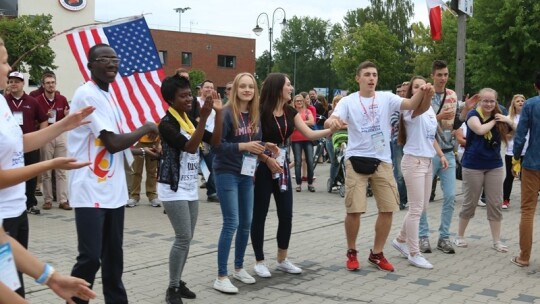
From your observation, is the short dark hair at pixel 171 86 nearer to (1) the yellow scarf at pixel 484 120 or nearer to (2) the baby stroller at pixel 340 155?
(1) the yellow scarf at pixel 484 120

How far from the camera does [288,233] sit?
6.32m

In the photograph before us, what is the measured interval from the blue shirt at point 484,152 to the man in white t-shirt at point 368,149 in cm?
146

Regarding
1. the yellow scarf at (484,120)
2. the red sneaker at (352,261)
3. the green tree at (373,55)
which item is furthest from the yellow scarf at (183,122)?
the green tree at (373,55)

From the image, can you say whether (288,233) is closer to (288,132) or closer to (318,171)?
(288,132)

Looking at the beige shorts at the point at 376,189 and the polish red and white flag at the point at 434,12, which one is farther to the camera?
the polish red and white flag at the point at 434,12

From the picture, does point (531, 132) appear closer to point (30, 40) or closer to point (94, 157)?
point (94, 157)

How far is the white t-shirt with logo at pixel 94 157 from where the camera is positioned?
4.23 m

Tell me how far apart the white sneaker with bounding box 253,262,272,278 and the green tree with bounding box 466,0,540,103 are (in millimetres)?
30973

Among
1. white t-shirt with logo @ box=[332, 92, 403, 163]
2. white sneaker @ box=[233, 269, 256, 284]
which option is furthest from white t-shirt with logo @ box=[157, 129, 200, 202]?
white t-shirt with logo @ box=[332, 92, 403, 163]

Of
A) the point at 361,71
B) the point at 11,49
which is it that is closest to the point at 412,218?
the point at 361,71

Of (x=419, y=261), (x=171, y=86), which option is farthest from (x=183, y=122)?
(x=419, y=261)

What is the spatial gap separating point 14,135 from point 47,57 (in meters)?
36.9

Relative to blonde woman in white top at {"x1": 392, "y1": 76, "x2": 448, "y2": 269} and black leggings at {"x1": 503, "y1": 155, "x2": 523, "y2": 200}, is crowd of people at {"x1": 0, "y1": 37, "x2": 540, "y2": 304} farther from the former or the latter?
black leggings at {"x1": 503, "y1": 155, "x2": 523, "y2": 200}

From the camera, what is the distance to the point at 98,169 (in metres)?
4.27
